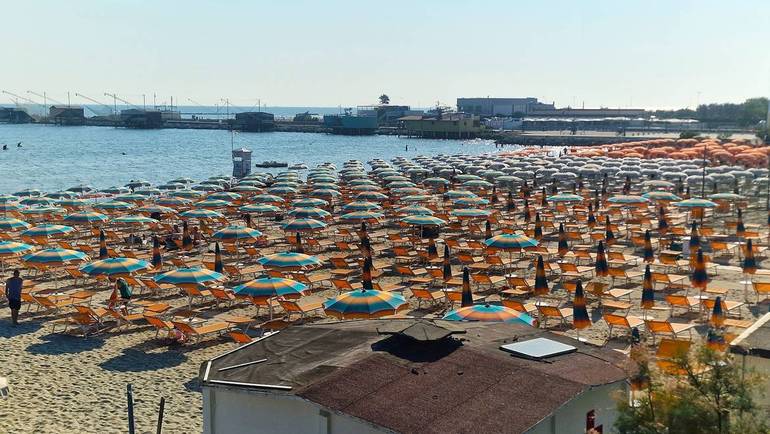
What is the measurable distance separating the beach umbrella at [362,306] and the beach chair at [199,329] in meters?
2.08

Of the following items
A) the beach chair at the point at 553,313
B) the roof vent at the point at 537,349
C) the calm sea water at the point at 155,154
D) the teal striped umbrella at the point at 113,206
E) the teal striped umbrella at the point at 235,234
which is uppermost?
the roof vent at the point at 537,349

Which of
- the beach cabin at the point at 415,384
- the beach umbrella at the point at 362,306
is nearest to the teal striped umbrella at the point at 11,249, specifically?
the beach umbrella at the point at 362,306

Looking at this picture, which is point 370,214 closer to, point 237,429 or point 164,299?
point 164,299

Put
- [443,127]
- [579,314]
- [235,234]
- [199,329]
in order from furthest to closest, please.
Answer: [443,127]
[235,234]
[199,329]
[579,314]

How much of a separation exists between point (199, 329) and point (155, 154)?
91.3m

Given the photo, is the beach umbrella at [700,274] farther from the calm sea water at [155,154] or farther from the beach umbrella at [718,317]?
the calm sea water at [155,154]

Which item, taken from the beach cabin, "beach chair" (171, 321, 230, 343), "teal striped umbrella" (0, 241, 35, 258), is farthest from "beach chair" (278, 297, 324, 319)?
"teal striped umbrella" (0, 241, 35, 258)

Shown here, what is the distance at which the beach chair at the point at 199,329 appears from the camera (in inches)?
525

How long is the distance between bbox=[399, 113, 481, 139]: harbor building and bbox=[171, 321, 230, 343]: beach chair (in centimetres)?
10730

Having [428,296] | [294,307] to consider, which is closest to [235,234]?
[294,307]

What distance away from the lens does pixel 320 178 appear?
126 feet

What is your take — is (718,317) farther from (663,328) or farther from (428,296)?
(428,296)

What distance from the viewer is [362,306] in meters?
12.6

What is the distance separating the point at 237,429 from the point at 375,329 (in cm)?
199
